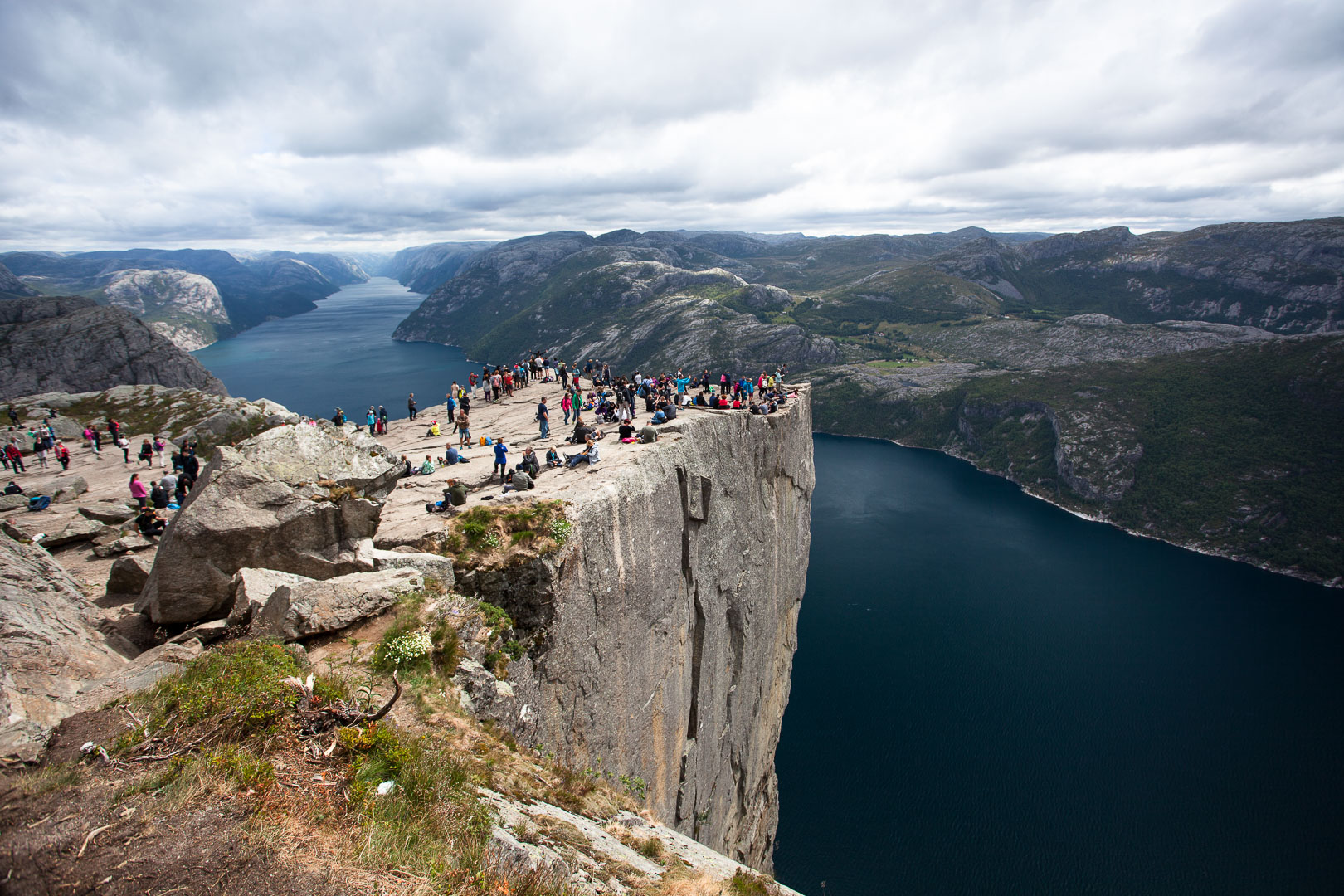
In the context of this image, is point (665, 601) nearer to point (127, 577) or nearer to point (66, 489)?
point (127, 577)

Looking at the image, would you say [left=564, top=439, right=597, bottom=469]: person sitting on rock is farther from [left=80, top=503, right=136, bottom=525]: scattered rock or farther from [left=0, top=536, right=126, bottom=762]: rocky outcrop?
[left=80, top=503, right=136, bottom=525]: scattered rock

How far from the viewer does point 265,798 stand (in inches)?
298

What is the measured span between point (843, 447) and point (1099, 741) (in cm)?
12880

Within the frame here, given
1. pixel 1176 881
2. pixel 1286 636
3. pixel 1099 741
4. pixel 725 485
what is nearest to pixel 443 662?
pixel 725 485

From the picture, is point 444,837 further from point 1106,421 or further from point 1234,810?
point 1106,421

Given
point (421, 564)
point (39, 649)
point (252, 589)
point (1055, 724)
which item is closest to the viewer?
point (39, 649)

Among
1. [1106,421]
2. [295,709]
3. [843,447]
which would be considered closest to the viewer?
[295,709]

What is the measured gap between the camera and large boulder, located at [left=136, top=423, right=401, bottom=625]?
1446 centimetres

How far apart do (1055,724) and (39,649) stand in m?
89.2

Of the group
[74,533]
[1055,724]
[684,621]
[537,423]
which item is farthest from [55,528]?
[1055,724]

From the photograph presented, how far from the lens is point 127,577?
16703 mm

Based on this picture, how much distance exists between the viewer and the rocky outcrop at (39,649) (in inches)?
331

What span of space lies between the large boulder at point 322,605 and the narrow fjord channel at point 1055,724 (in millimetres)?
54520

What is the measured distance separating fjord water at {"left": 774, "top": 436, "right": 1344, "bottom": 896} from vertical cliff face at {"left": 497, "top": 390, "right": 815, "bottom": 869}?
807 inches
